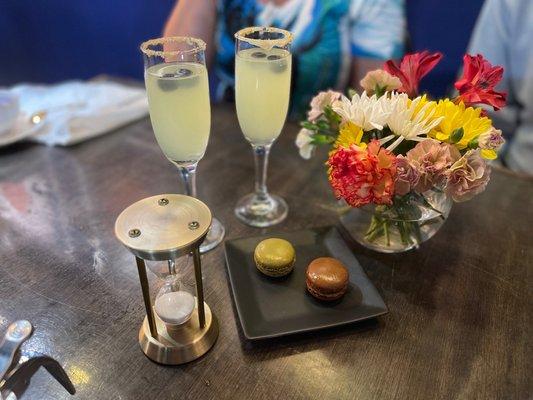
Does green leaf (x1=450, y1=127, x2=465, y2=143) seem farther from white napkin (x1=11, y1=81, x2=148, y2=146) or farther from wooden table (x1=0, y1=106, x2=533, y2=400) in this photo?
white napkin (x1=11, y1=81, x2=148, y2=146)

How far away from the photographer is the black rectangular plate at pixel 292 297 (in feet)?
1.67

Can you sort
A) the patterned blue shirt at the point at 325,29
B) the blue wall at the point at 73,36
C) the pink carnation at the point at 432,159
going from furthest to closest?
1. the blue wall at the point at 73,36
2. the patterned blue shirt at the point at 325,29
3. the pink carnation at the point at 432,159

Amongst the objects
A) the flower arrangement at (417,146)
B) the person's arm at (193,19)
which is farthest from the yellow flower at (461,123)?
the person's arm at (193,19)

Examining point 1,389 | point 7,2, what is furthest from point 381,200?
point 7,2

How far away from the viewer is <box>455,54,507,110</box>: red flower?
1.74 feet

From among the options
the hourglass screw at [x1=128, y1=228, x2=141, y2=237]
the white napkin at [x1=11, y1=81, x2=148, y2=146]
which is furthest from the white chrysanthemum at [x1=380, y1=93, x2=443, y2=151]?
the white napkin at [x1=11, y1=81, x2=148, y2=146]

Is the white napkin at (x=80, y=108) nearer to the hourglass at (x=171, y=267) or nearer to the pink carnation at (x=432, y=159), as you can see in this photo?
the hourglass at (x=171, y=267)

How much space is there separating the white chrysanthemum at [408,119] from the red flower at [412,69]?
2.9 inches

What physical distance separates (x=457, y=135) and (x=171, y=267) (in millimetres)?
388

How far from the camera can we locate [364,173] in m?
0.49

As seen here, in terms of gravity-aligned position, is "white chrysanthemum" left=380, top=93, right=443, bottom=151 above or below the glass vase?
above

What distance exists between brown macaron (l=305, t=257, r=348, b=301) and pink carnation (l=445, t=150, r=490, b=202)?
0.59 feet

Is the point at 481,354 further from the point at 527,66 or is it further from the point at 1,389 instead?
the point at 527,66

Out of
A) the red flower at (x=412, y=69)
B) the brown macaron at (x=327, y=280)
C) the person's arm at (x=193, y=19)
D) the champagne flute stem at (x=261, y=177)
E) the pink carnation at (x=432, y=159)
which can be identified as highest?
the red flower at (x=412, y=69)
